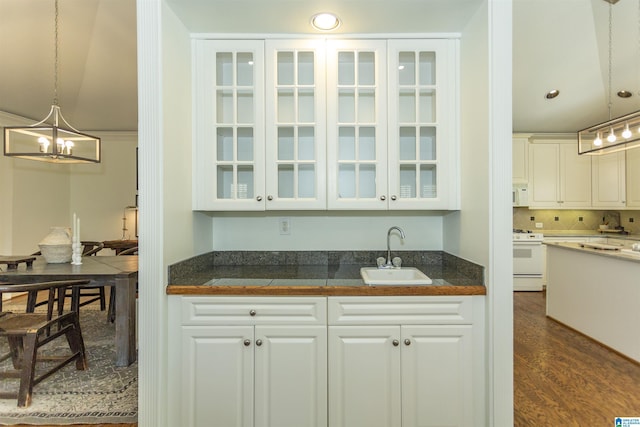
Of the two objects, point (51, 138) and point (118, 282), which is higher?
point (51, 138)

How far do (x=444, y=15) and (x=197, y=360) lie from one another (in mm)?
2345

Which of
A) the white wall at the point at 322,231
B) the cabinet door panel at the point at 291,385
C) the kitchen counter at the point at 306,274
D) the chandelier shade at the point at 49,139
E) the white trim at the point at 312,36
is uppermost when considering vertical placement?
the white trim at the point at 312,36

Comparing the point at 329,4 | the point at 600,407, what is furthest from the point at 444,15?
the point at 600,407

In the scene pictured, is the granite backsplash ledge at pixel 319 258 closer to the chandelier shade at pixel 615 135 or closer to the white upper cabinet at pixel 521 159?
the chandelier shade at pixel 615 135

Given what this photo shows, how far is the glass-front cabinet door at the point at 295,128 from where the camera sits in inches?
75.2

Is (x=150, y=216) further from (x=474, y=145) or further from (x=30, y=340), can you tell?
(x=474, y=145)

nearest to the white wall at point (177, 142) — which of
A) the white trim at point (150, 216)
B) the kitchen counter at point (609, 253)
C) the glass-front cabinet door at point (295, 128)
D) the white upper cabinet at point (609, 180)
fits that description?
the white trim at point (150, 216)

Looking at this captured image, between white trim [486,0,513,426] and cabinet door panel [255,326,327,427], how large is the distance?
0.89 meters

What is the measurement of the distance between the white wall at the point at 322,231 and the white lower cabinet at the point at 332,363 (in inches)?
27.1

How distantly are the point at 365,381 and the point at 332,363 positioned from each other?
20 centimetres

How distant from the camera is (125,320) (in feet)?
8.04

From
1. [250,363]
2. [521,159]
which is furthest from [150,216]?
[521,159]

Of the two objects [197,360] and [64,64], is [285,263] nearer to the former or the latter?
[197,360]

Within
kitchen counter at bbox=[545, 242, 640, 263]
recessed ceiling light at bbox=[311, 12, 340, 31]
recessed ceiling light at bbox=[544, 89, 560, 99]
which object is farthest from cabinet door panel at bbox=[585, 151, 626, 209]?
recessed ceiling light at bbox=[311, 12, 340, 31]
